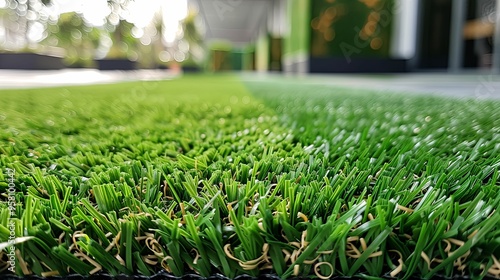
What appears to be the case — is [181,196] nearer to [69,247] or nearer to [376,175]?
[69,247]

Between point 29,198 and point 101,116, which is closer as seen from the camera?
point 29,198

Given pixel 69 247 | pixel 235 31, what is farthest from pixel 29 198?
pixel 235 31

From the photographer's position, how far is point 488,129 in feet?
3.44

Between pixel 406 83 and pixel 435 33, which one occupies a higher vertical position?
pixel 435 33

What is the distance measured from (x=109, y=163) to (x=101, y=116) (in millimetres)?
838

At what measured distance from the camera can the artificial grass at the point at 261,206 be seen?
42 cm

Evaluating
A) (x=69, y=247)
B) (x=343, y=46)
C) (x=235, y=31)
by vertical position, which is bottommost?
(x=69, y=247)

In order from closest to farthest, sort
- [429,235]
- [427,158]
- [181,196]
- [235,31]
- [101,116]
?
1. [429,235]
2. [181,196]
3. [427,158]
4. [101,116]
5. [235,31]

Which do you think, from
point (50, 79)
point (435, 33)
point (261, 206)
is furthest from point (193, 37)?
point (261, 206)

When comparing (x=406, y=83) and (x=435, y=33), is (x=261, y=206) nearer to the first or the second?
(x=406, y=83)

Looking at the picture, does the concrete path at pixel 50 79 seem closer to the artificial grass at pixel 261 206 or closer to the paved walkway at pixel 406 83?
the paved walkway at pixel 406 83

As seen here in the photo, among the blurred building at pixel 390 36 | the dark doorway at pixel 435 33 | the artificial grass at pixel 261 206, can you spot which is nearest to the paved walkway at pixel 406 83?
the blurred building at pixel 390 36

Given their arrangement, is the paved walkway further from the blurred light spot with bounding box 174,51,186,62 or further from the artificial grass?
the blurred light spot with bounding box 174,51,186,62

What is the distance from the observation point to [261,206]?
480 mm
